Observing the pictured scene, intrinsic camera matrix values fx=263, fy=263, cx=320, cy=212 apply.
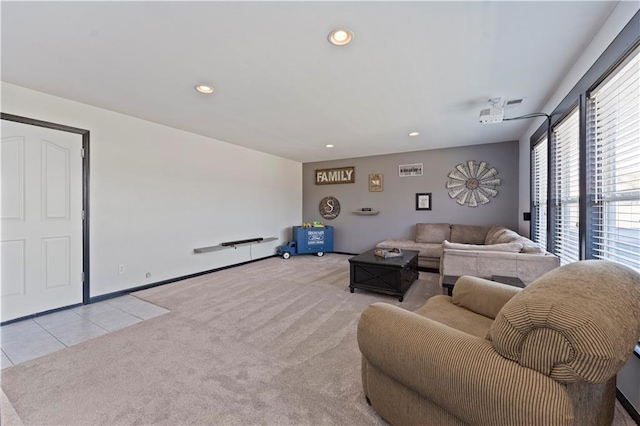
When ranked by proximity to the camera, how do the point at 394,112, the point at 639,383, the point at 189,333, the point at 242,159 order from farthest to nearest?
the point at 242,159, the point at 394,112, the point at 189,333, the point at 639,383

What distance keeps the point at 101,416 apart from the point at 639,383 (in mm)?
2870

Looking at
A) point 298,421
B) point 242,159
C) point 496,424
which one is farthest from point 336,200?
point 496,424

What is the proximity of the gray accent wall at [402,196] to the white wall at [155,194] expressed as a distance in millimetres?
1870

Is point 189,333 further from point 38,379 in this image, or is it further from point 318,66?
point 318,66

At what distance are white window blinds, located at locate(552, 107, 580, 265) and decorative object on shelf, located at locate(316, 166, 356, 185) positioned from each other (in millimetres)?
3797

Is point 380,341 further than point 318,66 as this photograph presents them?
No

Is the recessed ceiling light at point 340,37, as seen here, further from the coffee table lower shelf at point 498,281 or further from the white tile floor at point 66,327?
the white tile floor at point 66,327

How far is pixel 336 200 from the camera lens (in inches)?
255

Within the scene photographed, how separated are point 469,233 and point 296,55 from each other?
4.36 metres

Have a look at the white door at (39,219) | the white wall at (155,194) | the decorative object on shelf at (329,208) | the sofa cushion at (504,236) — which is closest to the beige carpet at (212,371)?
the white wall at (155,194)

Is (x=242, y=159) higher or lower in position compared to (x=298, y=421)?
higher

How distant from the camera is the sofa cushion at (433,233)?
5.08m

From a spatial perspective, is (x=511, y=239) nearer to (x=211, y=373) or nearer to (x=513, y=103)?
(x=513, y=103)

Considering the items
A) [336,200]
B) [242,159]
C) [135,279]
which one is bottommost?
[135,279]
